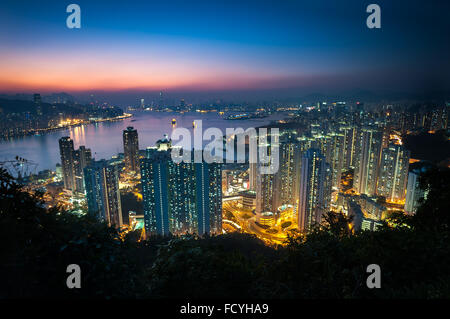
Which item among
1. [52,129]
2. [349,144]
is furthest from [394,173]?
[52,129]

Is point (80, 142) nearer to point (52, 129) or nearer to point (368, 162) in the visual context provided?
point (52, 129)

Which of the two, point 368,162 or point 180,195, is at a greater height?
point 368,162

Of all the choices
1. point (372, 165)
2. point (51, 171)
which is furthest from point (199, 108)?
point (372, 165)

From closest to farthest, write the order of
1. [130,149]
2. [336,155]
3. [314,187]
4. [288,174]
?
[314,187] < [288,174] < [336,155] < [130,149]

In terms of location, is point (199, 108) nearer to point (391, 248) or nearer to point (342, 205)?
point (342, 205)

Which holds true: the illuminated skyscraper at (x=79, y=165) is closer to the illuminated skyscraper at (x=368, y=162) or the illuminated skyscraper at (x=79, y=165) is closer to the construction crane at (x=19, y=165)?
the construction crane at (x=19, y=165)

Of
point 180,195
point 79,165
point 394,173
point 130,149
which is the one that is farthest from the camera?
point 130,149

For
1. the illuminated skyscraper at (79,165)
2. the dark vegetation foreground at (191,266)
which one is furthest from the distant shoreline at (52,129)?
the dark vegetation foreground at (191,266)
